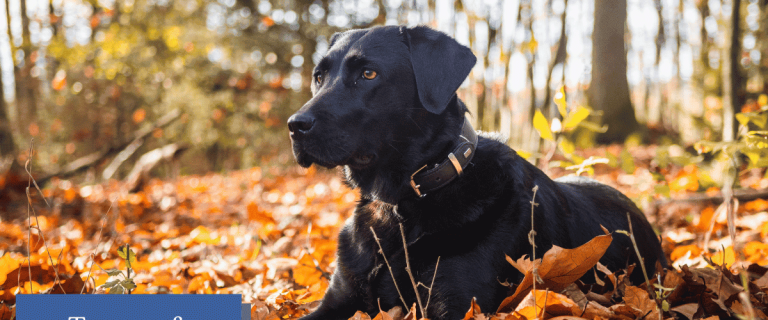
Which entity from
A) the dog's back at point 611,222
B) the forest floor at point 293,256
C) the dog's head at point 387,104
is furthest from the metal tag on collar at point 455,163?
the dog's back at point 611,222

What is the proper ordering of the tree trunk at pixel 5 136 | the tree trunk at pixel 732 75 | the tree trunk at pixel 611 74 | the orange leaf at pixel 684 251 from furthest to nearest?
the tree trunk at pixel 611 74 < the tree trunk at pixel 5 136 < the tree trunk at pixel 732 75 < the orange leaf at pixel 684 251

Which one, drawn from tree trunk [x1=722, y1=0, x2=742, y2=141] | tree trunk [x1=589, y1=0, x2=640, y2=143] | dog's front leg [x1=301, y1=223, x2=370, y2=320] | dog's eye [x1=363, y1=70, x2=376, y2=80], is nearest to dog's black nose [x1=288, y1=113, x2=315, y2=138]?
dog's eye [x1=363, y1=70, x2=376, y2=80]

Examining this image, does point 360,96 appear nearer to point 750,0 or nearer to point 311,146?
point 311,146

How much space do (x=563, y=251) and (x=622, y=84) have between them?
9.88 m

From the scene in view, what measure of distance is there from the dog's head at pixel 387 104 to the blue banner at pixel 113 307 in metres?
0.81

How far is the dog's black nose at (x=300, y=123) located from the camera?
1.98m

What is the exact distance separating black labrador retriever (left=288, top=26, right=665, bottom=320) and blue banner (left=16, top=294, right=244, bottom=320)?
610 mm

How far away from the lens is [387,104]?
7.07 ft

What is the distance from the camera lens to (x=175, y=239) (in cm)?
437

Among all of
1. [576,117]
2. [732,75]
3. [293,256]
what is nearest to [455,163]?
A: [576,117]

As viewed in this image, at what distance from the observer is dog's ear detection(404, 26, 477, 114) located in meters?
2.08

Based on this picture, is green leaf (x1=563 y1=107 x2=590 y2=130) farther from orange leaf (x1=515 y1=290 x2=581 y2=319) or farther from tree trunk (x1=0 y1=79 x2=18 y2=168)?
tree trunk (x1=0 y1=79 x2=18 y2=168)

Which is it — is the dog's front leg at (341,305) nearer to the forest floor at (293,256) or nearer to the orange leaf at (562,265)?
the forest floor at (293,256)

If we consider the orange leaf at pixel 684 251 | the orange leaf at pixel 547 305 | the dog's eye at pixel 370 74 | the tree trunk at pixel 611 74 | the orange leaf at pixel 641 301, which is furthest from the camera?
the tree trunk at pixel 611 74
